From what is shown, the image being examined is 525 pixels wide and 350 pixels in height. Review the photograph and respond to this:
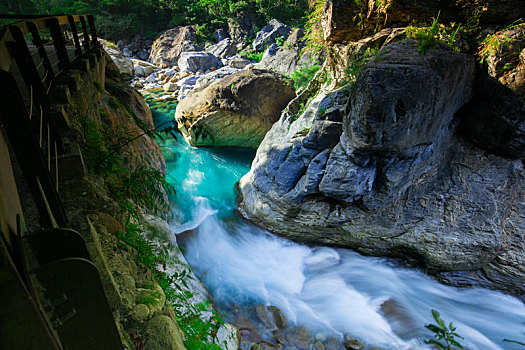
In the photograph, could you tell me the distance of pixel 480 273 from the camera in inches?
199

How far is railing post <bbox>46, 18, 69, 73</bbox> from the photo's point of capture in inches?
111

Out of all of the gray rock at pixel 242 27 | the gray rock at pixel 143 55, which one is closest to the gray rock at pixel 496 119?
the gray rock at pixel 242 27

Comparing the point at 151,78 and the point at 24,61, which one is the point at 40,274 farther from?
the point at 151,78

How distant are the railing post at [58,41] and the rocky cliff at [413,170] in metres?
4.29

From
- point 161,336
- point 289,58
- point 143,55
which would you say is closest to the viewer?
point 161,336

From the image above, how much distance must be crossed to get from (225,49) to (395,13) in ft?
52.0

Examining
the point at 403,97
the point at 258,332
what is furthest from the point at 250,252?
the point at 403,97

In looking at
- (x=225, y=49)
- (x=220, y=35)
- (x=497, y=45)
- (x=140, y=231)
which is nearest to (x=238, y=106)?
(x=497, y=45)

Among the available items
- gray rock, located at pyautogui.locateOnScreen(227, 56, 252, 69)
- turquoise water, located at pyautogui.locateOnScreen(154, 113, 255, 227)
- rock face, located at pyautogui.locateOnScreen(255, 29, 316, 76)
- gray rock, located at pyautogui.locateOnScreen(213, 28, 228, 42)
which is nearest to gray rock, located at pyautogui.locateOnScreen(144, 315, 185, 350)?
turquoise water, located at pyautogui.locateOnScreen(154, 113, 255, 227)

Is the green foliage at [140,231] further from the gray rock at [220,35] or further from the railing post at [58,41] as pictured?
the gray rock at [220,35]

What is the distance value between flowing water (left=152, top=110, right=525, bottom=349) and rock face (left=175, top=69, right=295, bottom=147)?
162 inches

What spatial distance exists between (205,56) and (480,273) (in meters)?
17.7

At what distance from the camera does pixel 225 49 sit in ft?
61.6

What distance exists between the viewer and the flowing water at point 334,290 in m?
4.45
